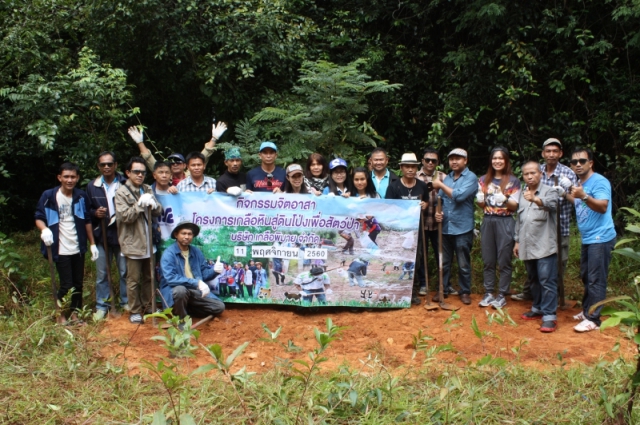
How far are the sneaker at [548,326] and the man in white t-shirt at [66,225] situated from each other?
464 cm

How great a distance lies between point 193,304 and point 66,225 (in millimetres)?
1522

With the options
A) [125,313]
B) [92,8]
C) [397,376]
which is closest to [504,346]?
[397,376]

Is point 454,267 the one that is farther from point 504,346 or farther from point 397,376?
point 397,376

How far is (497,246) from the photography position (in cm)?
614

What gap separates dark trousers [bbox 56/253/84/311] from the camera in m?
5.82

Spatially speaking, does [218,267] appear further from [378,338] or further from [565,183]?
[565,183]

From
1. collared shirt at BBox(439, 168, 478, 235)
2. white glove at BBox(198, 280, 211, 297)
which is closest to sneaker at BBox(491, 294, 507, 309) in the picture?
collared shirt at BBox(439, 168, 478, 235)

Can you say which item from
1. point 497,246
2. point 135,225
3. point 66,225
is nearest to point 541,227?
point 497,246

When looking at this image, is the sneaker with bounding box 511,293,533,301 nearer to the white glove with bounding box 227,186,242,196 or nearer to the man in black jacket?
the white glove with bounding box 227,186,242,196

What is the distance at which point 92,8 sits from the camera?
Answer: 28.0ft

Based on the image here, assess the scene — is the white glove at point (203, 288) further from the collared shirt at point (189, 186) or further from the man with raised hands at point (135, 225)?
the collared shirt at point (189, 186)

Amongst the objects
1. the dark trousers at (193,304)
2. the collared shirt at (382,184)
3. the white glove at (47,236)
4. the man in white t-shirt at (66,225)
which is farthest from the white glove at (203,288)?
the collared shirt at (382,184)

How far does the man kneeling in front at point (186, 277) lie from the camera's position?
571cm

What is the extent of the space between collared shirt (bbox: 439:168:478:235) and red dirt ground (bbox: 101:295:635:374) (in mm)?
865
